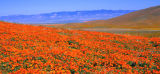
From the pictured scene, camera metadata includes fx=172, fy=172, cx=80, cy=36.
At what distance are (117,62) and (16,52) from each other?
444cm

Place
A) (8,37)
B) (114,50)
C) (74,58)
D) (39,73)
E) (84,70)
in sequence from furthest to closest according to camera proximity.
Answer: (8,37), (114,50), (74,58), (84,70), (39,73)

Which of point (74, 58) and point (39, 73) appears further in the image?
point (74, 58)

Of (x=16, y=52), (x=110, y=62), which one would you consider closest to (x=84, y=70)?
(x=110, y=62)

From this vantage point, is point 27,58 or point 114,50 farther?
point 114,50

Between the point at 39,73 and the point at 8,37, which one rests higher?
the point at 8,37

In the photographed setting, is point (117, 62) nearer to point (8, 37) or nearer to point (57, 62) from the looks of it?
point (57, 62)

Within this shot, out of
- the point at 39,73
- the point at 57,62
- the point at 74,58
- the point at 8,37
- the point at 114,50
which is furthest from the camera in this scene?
the point at 8,37

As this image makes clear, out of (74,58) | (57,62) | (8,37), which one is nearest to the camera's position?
(57,62)

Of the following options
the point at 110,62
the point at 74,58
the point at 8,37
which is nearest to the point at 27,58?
the point at 74,58

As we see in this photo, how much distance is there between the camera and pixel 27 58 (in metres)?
7.12

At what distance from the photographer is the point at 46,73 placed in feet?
19.0

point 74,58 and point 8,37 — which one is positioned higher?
point 8,37

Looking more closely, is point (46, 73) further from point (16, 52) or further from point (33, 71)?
point (16, 52)

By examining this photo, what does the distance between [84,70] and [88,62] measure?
2.84 ft
